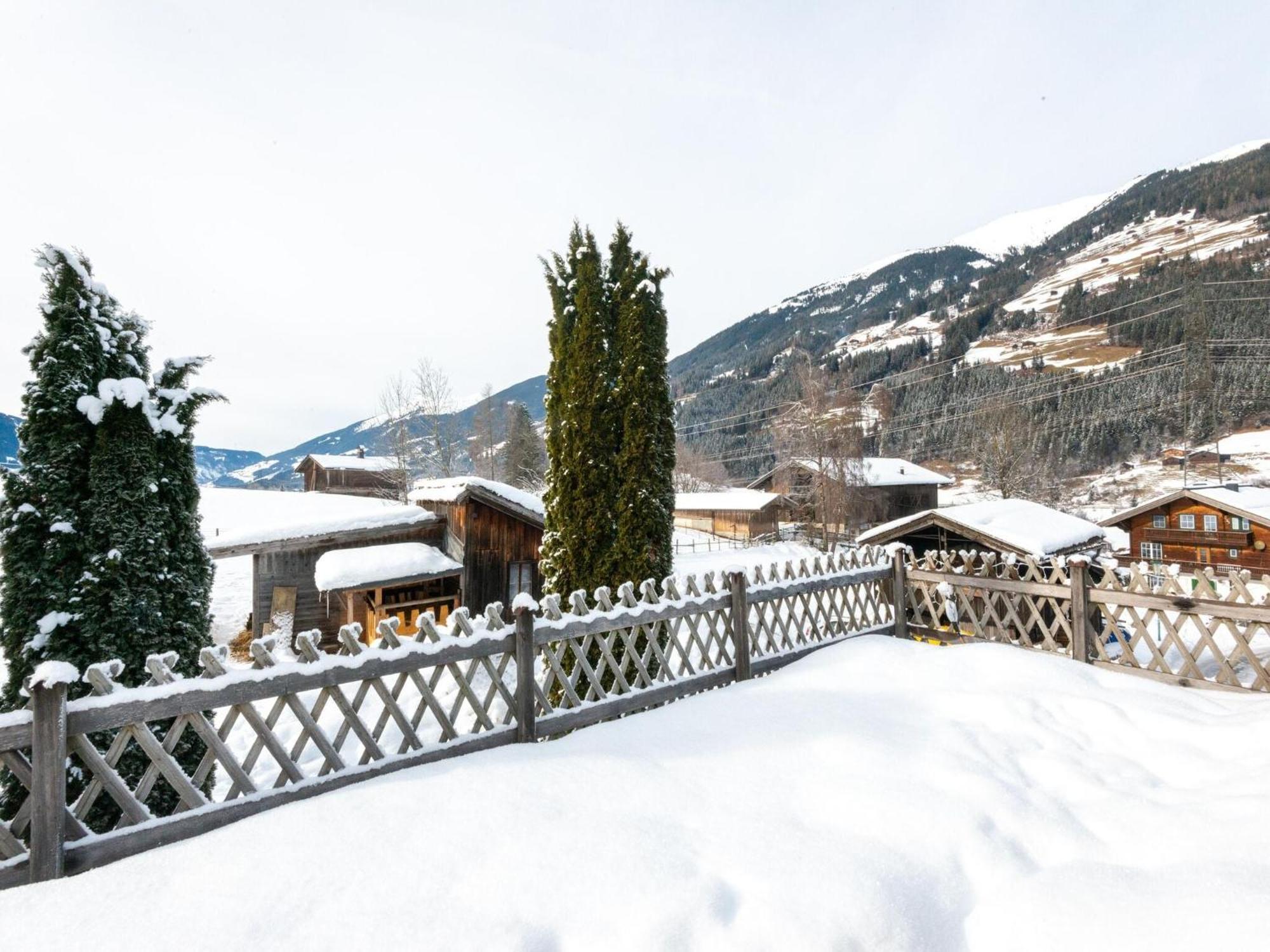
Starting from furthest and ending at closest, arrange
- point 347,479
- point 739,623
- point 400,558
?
point 347,479 → point 400,558 → point 739,623

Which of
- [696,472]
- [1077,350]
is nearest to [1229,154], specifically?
[1077,350]

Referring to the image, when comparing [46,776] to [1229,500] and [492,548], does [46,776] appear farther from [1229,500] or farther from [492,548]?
[1229,500]

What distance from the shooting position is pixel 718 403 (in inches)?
4737

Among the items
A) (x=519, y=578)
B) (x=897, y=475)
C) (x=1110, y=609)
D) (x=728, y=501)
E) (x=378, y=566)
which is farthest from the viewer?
(x=728, y=501)

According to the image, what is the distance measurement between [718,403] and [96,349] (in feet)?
388

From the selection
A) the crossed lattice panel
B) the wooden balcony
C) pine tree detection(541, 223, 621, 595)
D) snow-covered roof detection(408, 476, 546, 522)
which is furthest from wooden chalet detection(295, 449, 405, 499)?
the wooden balcony

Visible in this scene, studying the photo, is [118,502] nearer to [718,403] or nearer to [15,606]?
[15,606]

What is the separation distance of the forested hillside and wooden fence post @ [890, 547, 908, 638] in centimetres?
2324

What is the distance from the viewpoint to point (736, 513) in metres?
44.8

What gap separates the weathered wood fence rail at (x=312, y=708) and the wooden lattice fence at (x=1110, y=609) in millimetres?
1769

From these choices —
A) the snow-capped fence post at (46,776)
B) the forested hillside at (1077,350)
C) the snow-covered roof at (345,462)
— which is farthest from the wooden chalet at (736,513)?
the snow-capped fence post at (46,776)

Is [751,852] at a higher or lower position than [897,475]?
lower

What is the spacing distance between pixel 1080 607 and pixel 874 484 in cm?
3789

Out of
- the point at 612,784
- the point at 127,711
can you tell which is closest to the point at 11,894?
the point at 127,711
